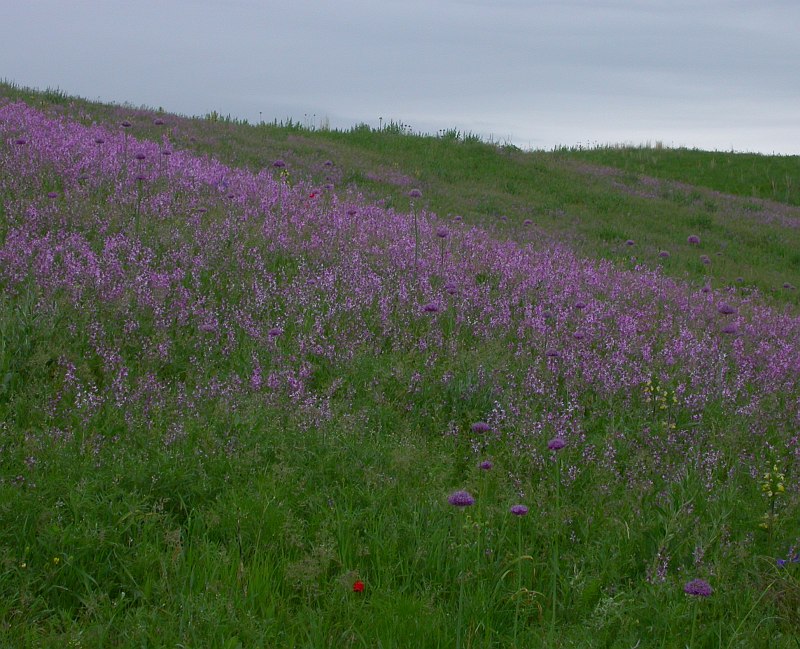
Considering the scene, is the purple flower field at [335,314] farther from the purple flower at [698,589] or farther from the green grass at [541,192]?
the green grass at [541,192]

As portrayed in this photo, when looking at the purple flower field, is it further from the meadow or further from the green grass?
the green grass

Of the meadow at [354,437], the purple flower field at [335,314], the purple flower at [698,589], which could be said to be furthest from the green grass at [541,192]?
the purple flower at [698,589]

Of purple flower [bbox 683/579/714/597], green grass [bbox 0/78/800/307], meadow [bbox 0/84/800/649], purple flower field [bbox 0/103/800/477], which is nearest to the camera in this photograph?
purple flower [bbox 683/579/714/597]

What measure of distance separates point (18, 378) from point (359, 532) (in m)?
2.24

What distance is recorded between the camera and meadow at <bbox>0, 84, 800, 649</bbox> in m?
3.03

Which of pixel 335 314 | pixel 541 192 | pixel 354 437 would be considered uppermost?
pixel 541 192

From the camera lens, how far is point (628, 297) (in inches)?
313

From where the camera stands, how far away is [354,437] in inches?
161

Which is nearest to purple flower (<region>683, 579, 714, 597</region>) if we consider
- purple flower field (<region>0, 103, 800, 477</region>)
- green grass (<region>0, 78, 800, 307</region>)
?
purple flower field (<region>0, 103, 800, 477</region>)

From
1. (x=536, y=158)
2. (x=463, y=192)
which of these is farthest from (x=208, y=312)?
(x=536, y=158)

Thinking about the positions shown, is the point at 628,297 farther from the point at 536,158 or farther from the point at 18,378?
the point at 536,158

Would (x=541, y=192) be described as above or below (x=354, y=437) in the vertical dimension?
above

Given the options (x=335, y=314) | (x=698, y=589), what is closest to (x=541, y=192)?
(x=335, y=314)

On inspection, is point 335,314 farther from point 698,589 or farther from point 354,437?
point 698,589
